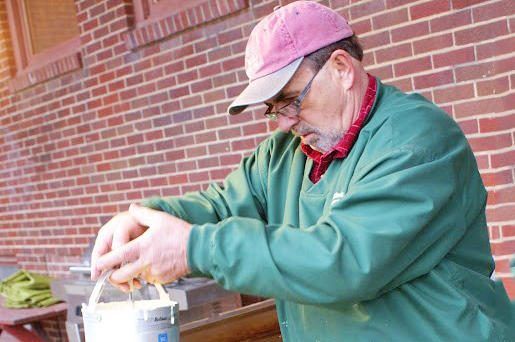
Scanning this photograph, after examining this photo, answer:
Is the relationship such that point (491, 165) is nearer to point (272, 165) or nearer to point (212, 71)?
point (272, 165)

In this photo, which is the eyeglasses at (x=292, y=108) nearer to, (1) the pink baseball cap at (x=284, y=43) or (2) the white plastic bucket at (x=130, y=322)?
(1) the pink baseball cap at (x=284, y=43)

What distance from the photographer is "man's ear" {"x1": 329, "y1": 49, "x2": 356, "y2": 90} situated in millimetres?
1749

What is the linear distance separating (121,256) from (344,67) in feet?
2.18

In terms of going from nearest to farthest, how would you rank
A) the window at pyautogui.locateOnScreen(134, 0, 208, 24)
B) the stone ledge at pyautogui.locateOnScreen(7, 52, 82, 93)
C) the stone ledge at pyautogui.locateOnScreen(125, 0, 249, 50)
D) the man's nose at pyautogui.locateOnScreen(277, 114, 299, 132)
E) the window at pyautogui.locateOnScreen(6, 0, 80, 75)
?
the man's nose at pyautogui.locateOnScreen(277, 114, 299, 132) → the stone ledge at pyautogui.locateOnScreen(125, 0, 249, 50) → the window at pyautogui.locateOnScreen(134, 0, 208, 24) → the stone ledge at pyautogui.locateOnScreen(7, 52, 82, 93) → the window at pyautogui.locateOnScreen(6, 0, 80, 75)

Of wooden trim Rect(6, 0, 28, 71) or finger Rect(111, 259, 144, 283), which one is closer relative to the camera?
finger Rect(111, 259, 144, 283)

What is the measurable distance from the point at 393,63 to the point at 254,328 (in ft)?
4.90

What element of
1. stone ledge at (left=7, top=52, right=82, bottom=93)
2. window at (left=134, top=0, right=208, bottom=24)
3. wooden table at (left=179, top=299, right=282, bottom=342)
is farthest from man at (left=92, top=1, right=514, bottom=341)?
stone ledge at (left=7, top=52, right=82, bottom=93)

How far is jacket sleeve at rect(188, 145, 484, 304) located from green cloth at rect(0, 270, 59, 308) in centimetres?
403

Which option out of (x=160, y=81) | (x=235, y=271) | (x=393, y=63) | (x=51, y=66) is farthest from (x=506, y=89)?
(x=51, y=66)

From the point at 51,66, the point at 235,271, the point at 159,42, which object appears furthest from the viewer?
the point at 51,66

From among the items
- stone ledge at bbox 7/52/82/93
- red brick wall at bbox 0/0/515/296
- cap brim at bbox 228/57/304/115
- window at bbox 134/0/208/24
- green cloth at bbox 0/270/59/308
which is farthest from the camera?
stone ledge at bbox 7/52/82/93

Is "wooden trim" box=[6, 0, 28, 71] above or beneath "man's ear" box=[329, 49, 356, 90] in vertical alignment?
Result: above

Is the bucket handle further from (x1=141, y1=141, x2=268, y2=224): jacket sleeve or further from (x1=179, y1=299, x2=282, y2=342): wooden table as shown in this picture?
(x1=179, y1=299, x2=282, y2=342): wooden table

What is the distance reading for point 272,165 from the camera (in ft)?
6.91
